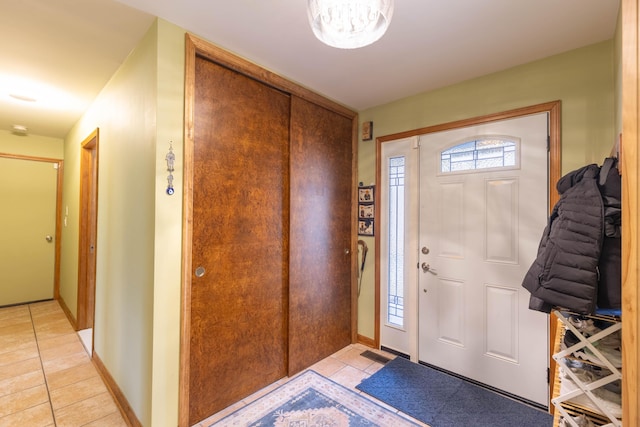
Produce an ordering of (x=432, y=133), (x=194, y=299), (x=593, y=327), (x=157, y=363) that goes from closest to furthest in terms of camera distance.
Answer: (x=593, y=327) < (x=157, y=363) < (x=194, y=299) < (x=432, y=133)

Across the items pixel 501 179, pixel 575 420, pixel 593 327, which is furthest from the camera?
pixel 501 179

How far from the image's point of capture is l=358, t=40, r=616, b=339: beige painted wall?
182 cm

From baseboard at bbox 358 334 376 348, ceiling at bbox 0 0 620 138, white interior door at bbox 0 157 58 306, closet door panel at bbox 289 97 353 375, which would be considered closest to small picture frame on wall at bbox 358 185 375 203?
closet door panel at bbox 289 97 353 375

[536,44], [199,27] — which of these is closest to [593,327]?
[536,44]

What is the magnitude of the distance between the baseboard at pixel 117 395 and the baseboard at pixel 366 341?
6.45ft

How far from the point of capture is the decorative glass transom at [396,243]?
2.75m

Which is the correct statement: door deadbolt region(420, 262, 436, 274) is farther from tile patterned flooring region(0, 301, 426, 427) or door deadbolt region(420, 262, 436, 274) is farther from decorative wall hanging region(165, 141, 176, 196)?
decorative wall hanging region(165, 141, 176, 196)

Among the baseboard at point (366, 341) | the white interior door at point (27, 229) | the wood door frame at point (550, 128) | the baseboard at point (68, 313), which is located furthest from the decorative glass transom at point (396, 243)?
the white interior door at point (27, 229)

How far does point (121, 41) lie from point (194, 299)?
169 cm

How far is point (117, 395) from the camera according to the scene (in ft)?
6.73

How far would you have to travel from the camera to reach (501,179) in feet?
7.13

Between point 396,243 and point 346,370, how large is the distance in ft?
3.97

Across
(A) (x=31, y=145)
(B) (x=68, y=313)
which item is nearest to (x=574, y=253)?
(B) (x=68, y=313)

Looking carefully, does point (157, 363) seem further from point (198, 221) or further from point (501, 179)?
point (501, 179)
